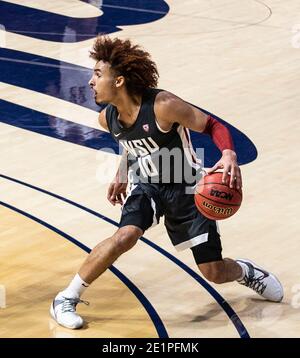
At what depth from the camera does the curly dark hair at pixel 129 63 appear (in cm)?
691

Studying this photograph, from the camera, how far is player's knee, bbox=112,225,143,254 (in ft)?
22.3

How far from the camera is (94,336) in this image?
6.86 m

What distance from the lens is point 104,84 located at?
22.7 feet

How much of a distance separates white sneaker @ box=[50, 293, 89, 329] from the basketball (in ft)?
3.44

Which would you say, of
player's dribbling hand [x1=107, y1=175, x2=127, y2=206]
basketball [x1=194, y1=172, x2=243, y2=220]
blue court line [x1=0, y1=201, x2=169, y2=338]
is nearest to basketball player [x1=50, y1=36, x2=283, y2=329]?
player's dribbling hand [x1=107, y1=175, x2=127, y2=206]

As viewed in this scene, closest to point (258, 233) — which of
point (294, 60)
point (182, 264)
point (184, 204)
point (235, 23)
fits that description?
point (182, 264)

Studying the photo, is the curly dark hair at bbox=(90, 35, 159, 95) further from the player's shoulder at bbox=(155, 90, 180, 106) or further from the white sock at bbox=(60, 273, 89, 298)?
the white sock at bbox=(60, 273, 89, 298)

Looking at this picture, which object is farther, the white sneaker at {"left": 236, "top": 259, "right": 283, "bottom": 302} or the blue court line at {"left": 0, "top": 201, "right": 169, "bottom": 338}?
the white sneaker at {"left": 236, "top": 259, "right": 283, "bottom": 302}

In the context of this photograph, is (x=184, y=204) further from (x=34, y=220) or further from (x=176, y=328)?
(x=34, y=220)

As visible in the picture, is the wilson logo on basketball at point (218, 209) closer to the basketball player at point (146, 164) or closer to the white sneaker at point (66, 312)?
the basketball player at point (146, 164)

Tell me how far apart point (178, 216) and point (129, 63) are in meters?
1.04

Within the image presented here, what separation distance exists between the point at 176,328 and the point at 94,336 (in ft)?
1.78

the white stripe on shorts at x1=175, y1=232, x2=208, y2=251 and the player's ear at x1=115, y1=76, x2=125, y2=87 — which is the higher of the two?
the player's ear at x1=115, y1=76, x2=125, y2=87

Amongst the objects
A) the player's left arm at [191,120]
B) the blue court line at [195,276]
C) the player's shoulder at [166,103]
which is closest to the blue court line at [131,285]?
the blue court line at [195,276]
